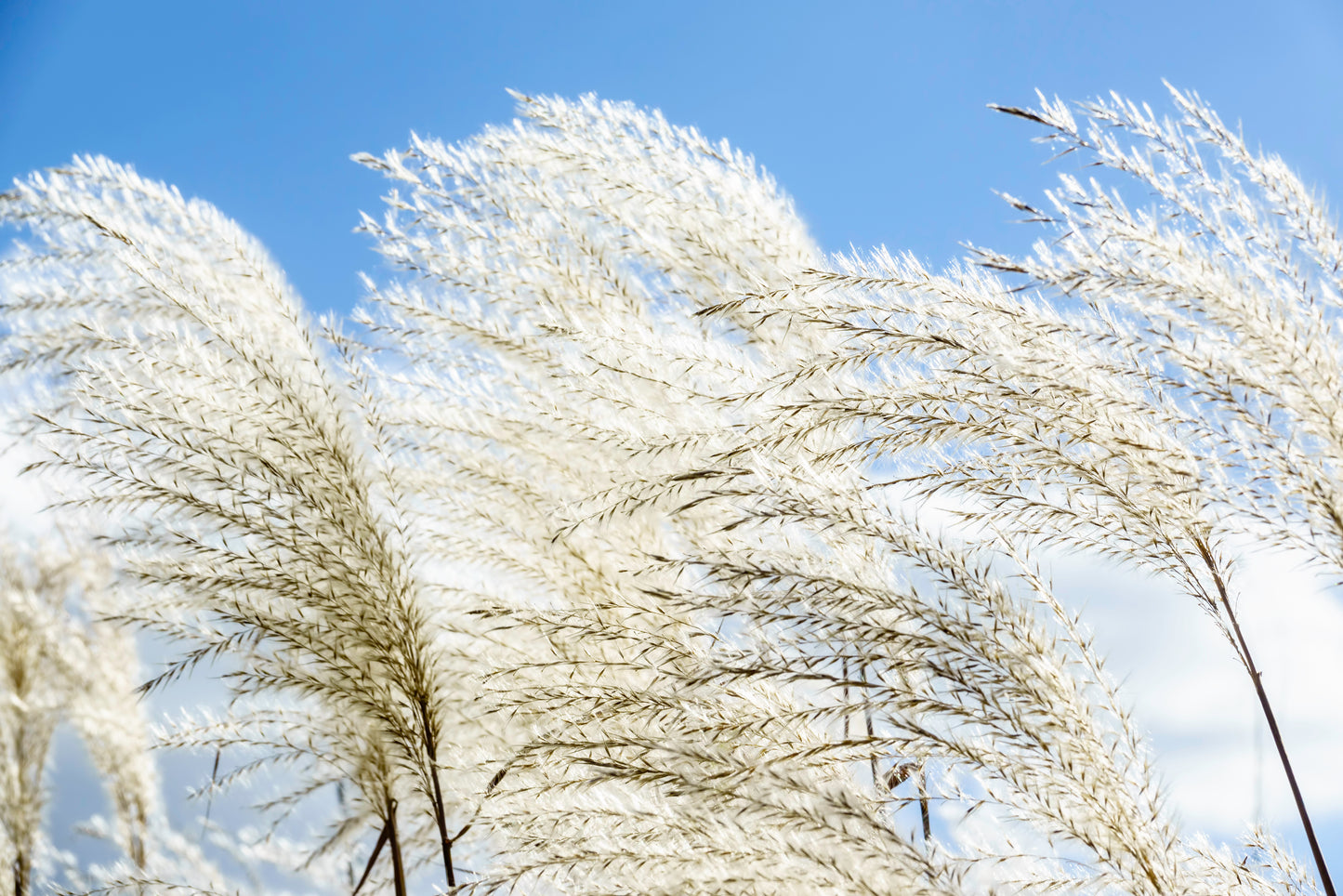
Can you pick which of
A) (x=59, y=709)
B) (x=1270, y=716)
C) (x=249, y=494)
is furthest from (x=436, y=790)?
(x=59, y=709)

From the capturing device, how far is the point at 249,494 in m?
1.60

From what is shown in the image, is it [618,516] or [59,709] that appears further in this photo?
[59,709]

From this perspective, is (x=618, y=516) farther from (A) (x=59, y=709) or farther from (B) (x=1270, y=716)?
(A) (x=59, y=709)

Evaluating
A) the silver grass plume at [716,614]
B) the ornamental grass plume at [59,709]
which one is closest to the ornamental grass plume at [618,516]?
the silver grass plume at [716,614]

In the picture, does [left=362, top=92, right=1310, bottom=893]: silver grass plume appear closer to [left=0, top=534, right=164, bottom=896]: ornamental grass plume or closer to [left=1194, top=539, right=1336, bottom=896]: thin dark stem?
[left=1194, top=539, right=1336, bottom=896]: thin dark stem

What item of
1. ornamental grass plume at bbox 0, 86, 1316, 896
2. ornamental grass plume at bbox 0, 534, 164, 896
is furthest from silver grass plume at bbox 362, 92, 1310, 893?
ornamental grass plume at bbox 0, 534, 164, 896

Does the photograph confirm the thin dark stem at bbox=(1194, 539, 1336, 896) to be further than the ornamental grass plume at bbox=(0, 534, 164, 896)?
No

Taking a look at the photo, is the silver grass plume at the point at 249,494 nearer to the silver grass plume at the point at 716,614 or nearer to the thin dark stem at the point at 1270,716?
the silver grass plume at the point at 716,614

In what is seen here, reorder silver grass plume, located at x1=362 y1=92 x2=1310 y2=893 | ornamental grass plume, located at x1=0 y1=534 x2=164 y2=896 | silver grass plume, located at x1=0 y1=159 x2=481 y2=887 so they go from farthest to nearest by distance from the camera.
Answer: ornamental grass plume, located at x1=0 y1=534 x2=164 y2=896, silver grass plume, located at x1=0 y1=159 x2=481 y2=887, silver grass plume, located at x1=362 y1=92 x2=1310 y2=893

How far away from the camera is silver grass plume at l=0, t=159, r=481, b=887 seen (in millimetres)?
1597

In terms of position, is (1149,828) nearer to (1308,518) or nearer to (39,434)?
(1308,518)

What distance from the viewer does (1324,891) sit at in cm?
125

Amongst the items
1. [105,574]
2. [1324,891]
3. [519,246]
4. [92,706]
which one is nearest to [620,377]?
[519,246]

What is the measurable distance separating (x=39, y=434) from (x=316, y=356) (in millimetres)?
500
